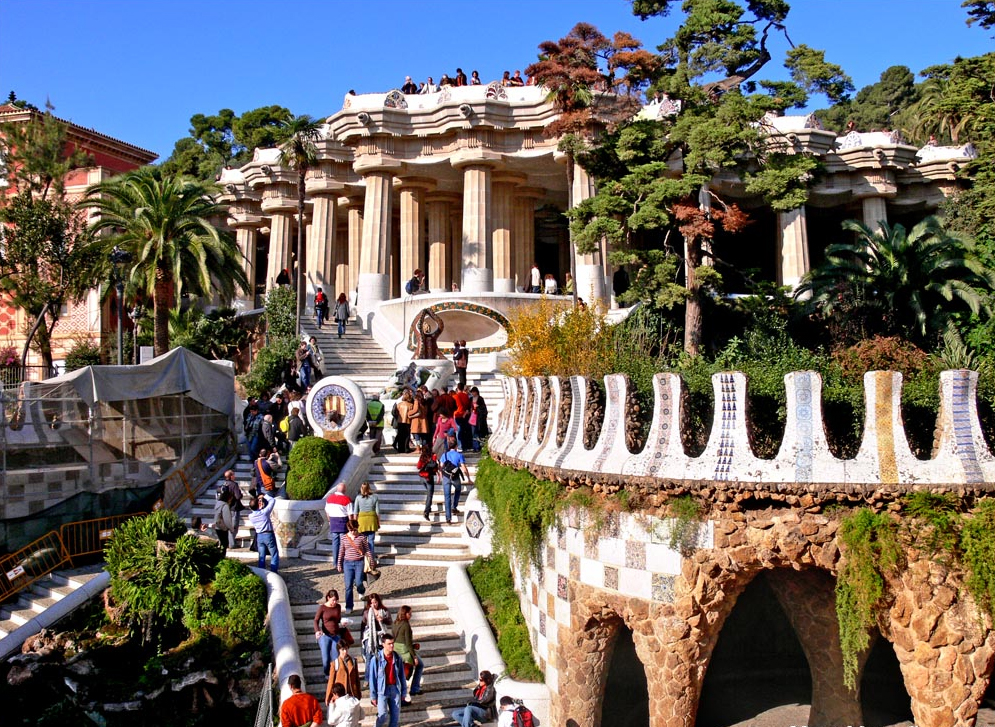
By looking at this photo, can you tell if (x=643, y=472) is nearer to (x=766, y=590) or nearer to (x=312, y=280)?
(x=766, y=590)

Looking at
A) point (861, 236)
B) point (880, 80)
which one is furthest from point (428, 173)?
point (880, 80)

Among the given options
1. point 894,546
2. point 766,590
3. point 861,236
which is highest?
point 861,236

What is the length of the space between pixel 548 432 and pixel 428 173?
971 inches

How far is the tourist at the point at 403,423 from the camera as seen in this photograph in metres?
21.7

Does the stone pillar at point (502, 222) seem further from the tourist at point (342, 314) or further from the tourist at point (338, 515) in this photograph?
the tourist at point (338, 515)

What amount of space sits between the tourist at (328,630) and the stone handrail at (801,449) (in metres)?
3.65

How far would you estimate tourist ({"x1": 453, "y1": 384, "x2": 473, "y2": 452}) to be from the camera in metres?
21.2

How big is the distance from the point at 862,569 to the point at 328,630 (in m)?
6.86

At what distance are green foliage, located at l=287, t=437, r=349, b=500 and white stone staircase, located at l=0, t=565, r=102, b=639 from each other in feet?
13.5

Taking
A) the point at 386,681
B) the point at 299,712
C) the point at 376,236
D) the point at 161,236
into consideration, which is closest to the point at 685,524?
the point at 386,681

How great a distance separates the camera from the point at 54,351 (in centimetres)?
4603

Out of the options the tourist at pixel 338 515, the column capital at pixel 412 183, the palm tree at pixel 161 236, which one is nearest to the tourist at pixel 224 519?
the tourist at pixel 338 515

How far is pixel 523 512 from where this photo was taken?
14.8 metres

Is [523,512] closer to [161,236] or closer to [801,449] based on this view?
[801,449]
